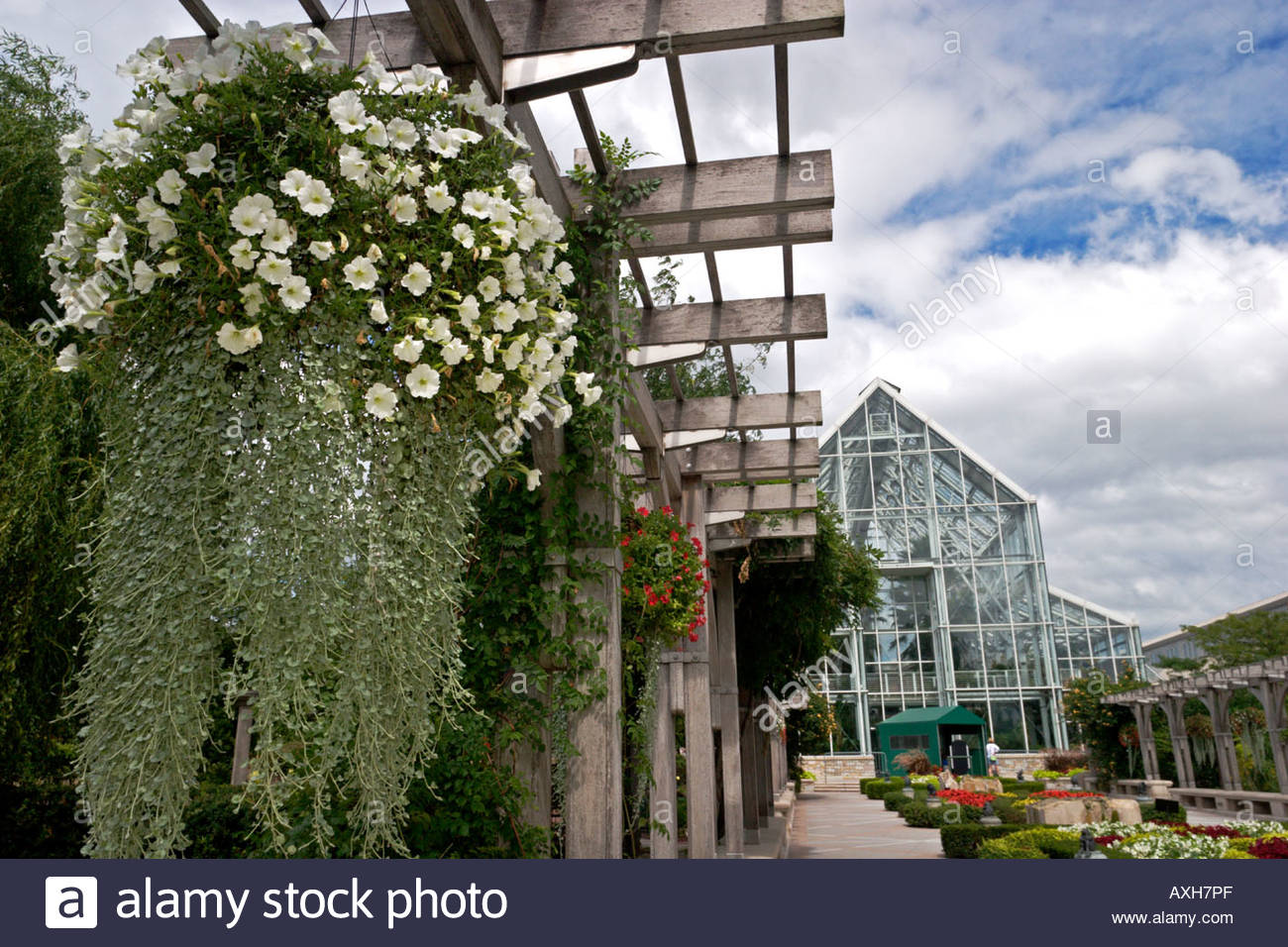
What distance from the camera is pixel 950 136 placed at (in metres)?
5.36

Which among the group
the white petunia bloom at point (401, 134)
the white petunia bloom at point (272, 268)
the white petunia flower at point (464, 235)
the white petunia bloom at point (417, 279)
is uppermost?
the white petunia bloom at point (401, 134)

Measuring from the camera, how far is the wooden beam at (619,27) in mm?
2551

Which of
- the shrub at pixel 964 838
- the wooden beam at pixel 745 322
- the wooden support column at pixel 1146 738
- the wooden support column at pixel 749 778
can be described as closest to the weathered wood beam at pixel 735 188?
the wooden beam at pixel 745 322

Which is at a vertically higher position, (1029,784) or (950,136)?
(950,136)

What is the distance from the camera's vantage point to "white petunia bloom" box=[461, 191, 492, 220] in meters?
1.79

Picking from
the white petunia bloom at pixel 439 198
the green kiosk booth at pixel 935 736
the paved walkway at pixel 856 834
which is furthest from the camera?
the green kiosk booth at pixel 935 736

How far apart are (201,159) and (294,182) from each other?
0.54 feet

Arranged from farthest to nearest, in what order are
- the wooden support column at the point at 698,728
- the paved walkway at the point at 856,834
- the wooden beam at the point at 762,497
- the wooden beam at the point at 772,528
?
the paved walkway at the point at 856,834, the wooden beam at the point at 772,528, the wooden beam at the point at 762,497, the wooden support column at the point at 698,728

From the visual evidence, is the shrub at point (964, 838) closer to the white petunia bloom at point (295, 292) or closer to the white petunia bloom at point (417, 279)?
the white petunia bloom at point (417, 279)

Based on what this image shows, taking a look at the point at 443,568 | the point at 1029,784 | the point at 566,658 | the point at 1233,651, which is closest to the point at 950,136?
the point at 566,658

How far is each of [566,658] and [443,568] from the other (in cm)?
133

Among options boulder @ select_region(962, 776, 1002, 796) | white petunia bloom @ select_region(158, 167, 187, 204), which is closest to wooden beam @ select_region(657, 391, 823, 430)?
white petunia bloom @ select_region(158, 167, 187, 204)

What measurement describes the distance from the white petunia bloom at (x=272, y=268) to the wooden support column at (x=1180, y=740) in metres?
17.7
